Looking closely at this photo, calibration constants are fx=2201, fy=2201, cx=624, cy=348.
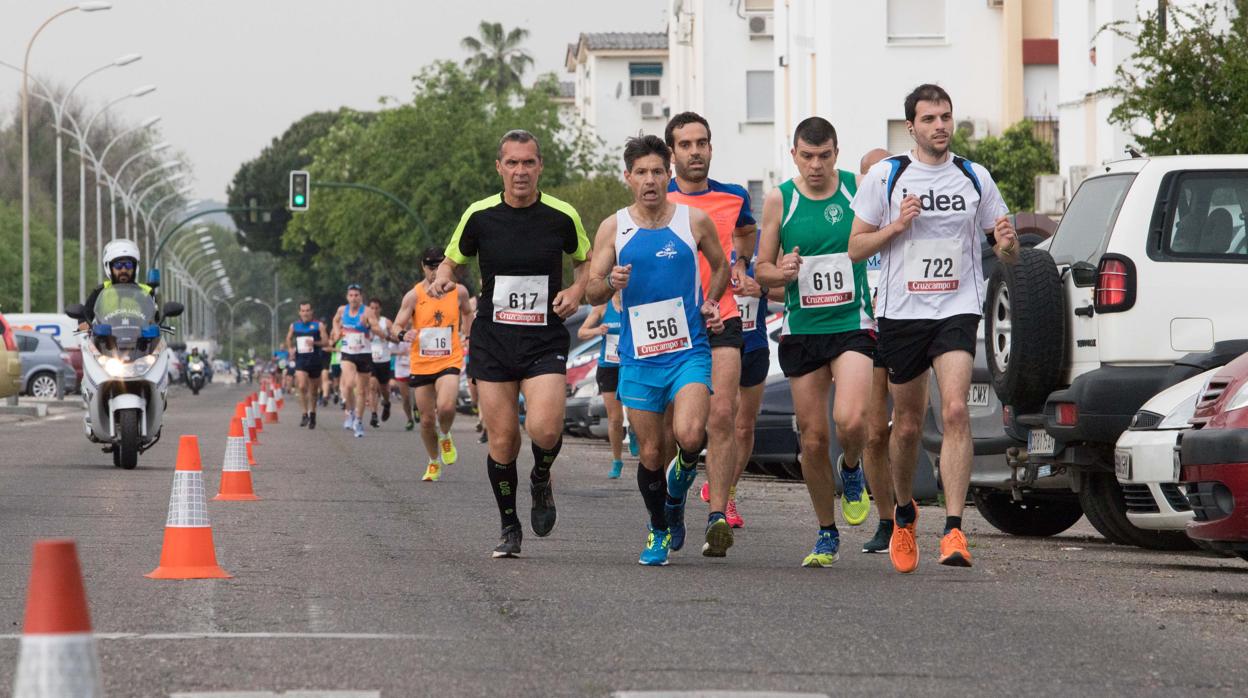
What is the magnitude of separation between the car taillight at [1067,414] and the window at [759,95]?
5776cm

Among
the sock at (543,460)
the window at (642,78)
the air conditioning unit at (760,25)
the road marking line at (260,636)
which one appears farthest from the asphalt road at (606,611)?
the window at (642,78)

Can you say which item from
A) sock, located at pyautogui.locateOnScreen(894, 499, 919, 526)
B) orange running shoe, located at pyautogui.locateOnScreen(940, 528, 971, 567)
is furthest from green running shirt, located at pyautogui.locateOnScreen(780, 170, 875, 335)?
orange running shoe, located at pyautogui.locateOnScreen(940, 528, 971, 567)

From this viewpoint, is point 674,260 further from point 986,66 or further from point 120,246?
point 986,66

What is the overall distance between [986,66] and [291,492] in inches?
1286

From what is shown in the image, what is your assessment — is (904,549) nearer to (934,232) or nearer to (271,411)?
(934,232)

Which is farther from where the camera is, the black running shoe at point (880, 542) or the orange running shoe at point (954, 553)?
the black running shoe at point (880, 542)

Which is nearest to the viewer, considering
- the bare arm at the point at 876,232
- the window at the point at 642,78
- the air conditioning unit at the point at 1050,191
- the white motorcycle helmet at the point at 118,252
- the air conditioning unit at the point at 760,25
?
the bare arm at the point at 876,232

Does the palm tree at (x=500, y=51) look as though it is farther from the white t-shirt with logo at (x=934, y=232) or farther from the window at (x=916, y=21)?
the white t-shirt with logo at (x=934, y=232)

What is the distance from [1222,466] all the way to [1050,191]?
961 inches

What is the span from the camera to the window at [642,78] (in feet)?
312

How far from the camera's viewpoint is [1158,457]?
9867 millimetres

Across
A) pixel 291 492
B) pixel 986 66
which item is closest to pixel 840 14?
pixel 986 66

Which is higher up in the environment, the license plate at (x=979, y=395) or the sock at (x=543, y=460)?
the license plate at (x=979, y=395)

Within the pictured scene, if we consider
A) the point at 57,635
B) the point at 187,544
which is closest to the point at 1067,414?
the point at 187,544
